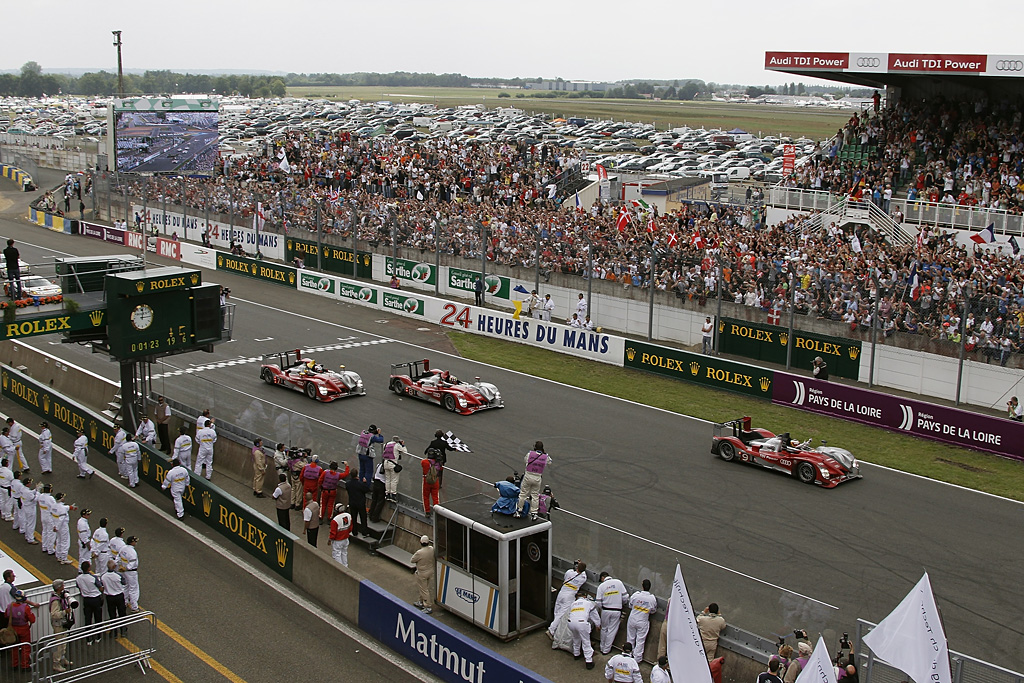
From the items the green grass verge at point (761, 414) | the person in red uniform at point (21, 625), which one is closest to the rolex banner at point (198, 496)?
the person in red uniform at point (21, 625)

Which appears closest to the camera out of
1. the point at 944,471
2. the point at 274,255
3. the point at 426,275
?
the point at 944,471

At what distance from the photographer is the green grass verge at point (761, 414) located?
21.8 meters

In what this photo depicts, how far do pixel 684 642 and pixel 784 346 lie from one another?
62.2 ft

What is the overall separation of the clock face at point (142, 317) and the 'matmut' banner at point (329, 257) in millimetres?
20336

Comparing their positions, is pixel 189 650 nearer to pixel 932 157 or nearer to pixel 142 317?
pixel 142 317

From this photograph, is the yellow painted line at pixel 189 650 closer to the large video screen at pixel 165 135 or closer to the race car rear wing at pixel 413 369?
the race car rear wing at pixel 413 369

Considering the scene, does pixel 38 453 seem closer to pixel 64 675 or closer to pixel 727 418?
pixel 64 675

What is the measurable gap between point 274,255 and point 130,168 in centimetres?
1673

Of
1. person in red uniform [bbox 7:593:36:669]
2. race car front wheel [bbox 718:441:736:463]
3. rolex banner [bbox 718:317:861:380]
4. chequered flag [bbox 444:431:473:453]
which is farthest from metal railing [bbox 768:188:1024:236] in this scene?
person in red uniform [bbox 7:593:36:669]

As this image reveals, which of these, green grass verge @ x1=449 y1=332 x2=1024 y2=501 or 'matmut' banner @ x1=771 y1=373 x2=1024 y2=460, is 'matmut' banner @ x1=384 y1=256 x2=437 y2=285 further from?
'matmut' banner @ x1=771 y1=373 x2=1024 y2=460

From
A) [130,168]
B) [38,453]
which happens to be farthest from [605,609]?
[130,168]

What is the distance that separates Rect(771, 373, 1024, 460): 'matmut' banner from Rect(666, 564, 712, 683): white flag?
14.4 meters

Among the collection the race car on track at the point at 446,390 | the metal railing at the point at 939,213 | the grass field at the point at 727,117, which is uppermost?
the grass field at the point at 727,117

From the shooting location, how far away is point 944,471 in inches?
858
